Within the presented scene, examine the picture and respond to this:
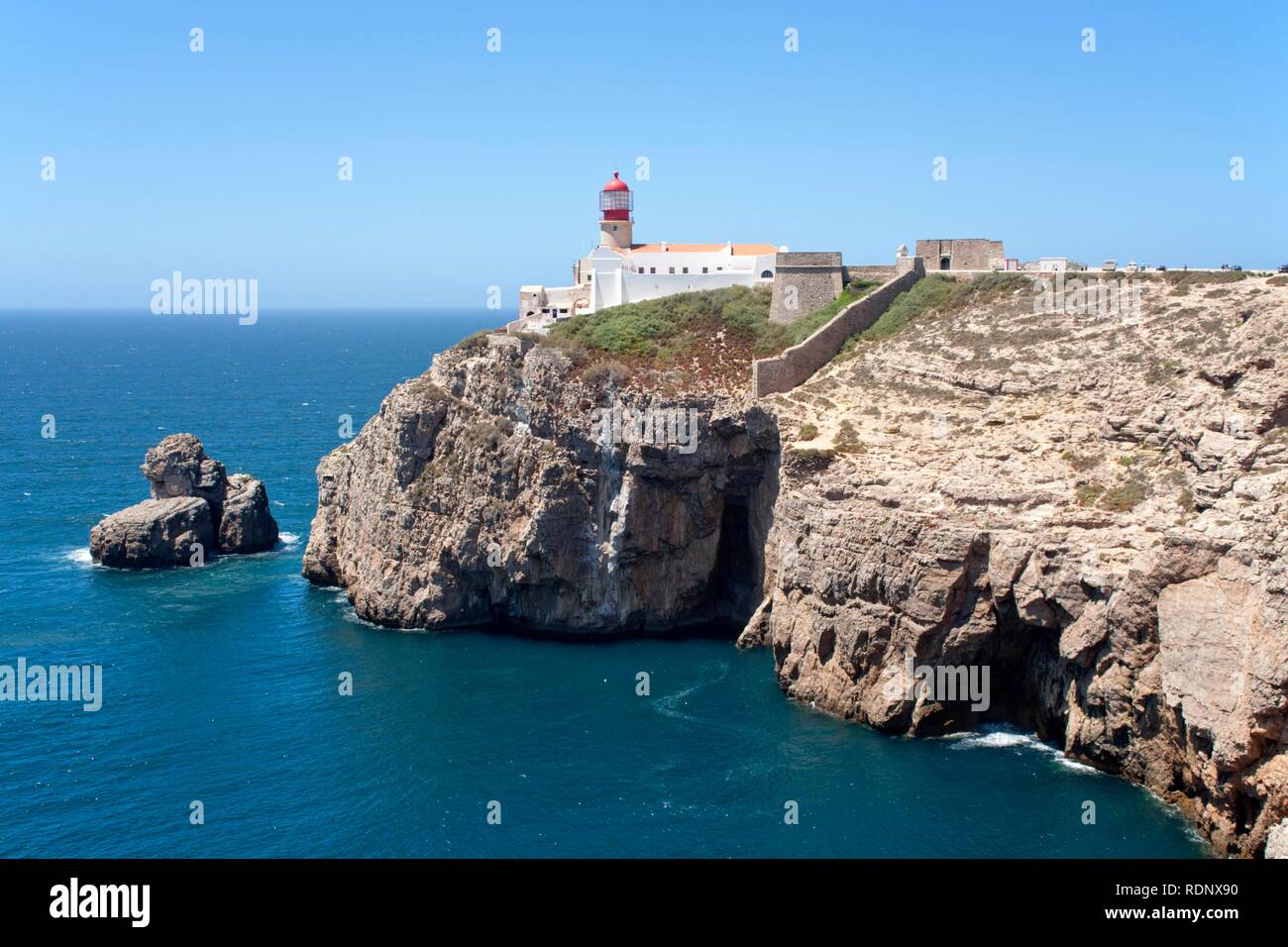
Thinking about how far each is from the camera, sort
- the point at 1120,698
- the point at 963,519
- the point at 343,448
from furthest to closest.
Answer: the point at 343,448
the point at 963,519
the point at 1120,698

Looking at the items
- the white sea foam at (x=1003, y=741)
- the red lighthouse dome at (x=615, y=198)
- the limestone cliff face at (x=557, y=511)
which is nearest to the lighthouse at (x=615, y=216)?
the red lighthouse dome at (x=615, y=198)

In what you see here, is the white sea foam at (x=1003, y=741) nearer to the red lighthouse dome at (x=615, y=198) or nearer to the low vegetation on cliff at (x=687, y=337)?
the low vegetation on cliff at (x=687, y=337)

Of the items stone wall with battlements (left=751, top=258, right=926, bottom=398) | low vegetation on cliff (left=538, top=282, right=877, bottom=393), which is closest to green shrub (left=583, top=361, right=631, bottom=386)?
low vegetation on cliff (left=538, top=282, right=877, bottom=393)

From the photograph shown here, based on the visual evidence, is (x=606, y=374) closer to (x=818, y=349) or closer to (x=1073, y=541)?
(x=818, y=349)

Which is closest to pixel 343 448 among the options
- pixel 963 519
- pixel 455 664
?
pixel 455 664

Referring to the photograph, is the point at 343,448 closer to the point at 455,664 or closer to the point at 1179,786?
the point at 455,664
